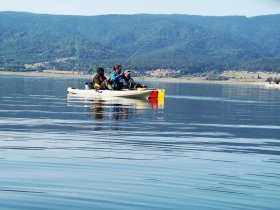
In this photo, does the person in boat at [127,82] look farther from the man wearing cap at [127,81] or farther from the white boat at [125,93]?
the white boat at [125,93]

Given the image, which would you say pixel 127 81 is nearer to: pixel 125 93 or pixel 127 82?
pixel 127 82

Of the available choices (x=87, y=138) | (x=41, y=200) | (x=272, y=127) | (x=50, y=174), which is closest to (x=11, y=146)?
(x=87, y=138)

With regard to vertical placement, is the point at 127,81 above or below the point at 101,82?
above

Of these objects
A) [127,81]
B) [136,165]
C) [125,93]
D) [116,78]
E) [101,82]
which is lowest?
[125,93]

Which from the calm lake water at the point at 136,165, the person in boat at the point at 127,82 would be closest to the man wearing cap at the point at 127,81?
the person in boat at the point at 127,82

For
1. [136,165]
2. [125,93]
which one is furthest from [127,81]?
[136,165]

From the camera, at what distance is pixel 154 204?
41.5 feet

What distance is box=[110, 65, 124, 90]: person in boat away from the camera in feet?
169

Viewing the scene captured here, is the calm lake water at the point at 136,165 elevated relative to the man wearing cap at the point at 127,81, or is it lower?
lower

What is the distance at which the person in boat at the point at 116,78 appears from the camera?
2025 inches

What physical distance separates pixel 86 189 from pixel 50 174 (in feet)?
5.39

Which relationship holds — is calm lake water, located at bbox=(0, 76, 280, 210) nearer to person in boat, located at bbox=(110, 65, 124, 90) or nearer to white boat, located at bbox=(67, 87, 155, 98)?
white boat, located at bbox=(67, 87, 155, 98)

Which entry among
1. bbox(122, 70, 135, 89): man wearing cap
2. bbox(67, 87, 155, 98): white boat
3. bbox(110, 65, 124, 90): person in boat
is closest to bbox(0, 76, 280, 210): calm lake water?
bbox(67, 87, 155, 98): white boat

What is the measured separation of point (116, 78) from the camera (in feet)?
171
